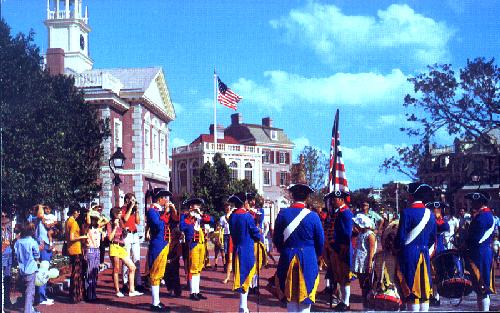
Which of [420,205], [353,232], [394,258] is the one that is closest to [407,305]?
[394,258]

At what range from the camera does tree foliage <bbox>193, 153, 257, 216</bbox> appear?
14.3m

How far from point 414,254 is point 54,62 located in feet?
33.6

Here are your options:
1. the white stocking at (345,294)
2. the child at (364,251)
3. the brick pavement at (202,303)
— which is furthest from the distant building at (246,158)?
the white stocking at (345,294)

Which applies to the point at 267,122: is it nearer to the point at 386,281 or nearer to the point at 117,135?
the point at 386,281

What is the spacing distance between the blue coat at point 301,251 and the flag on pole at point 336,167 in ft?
9.01

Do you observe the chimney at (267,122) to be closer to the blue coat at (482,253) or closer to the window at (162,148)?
the blue coat at (482,253)

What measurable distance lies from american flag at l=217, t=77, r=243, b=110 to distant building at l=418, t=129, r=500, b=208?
3.44 metres

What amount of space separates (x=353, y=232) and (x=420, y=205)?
2096 mm

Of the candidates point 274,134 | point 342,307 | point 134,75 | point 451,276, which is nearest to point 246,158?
point 134,75

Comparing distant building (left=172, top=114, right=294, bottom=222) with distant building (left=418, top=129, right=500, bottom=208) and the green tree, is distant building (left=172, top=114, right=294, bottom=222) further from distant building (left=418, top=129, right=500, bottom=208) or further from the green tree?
distant building (left=418, top=129, right=500, bottom=208)

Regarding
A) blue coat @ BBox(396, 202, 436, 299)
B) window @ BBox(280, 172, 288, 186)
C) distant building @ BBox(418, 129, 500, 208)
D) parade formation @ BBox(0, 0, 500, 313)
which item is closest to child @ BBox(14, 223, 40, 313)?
parade formation @ BBox(0, 0, 500, 313)

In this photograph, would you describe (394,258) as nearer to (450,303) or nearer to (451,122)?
(450,303)

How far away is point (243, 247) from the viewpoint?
9.48m

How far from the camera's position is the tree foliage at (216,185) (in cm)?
1427
